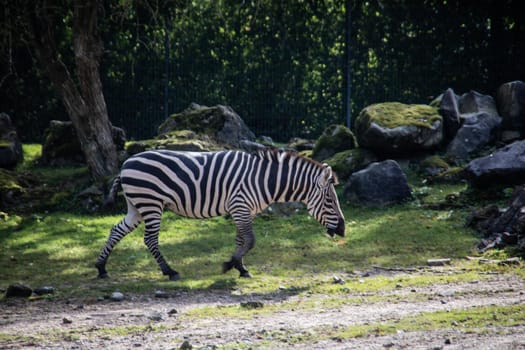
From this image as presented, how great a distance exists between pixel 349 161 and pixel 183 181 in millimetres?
6185

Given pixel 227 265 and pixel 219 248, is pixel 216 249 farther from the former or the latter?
pixel 227 265

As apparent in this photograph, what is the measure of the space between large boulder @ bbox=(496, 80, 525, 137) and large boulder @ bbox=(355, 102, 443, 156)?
173 centimetres

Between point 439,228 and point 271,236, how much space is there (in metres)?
2.97

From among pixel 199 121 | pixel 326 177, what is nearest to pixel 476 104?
pixel 199 121

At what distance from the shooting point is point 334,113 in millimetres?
18906

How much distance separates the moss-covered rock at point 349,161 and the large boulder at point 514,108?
3.54 m

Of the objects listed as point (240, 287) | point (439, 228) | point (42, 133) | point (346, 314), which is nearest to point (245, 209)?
point (240, 287)

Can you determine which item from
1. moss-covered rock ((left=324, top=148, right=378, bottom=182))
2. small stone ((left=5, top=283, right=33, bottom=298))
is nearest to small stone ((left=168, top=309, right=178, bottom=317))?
small stone ((left=5, top=283, right=33, bottom=298))

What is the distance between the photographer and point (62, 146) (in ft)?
55.9

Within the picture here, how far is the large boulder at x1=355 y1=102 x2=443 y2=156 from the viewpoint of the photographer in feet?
51.5

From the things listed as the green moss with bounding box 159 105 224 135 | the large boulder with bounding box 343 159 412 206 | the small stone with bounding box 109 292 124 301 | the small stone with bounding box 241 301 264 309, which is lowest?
the small stone with bounding box 109 292 124 301

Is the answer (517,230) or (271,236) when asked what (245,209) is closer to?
(271,236)

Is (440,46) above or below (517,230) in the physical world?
above

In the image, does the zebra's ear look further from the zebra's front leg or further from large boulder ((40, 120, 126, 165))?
large boulder ((40, 120, 126, 165))
